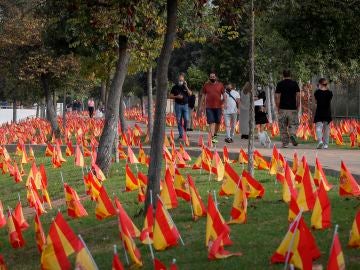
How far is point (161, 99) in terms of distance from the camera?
334 inches

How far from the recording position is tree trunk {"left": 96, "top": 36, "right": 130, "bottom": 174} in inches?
526

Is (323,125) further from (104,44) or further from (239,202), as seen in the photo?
(239,202)

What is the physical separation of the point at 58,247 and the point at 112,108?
7462 mm

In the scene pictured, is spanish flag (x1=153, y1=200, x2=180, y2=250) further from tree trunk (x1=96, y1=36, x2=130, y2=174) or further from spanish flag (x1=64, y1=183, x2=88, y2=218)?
tree trunk (x1=96, y1=36, x2=130, y2=174)

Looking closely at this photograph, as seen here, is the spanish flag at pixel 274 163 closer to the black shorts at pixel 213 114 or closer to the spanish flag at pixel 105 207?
the spanish flag at pixel 105 207

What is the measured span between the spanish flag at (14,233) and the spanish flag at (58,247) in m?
2.04

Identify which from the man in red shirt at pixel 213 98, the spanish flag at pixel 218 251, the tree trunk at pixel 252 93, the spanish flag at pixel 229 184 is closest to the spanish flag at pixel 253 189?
the spanish flag at pixel 229 184

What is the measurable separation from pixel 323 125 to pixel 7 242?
9.19 metres

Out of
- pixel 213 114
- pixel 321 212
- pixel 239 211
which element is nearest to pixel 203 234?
pixel 239 211

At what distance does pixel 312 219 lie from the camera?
275 inches

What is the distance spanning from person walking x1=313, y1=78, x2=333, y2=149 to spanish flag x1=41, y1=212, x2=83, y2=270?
34.7 feet

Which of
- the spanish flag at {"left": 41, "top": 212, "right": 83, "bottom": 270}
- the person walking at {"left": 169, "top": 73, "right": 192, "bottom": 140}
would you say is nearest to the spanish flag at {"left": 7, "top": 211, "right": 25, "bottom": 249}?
the spanish flag at {"left": 41, "top": 212, "right": 83, "bottom": 270}

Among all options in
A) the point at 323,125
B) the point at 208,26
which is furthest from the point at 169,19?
the point at 323,125

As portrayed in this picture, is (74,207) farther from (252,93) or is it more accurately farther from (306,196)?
(306,196)
